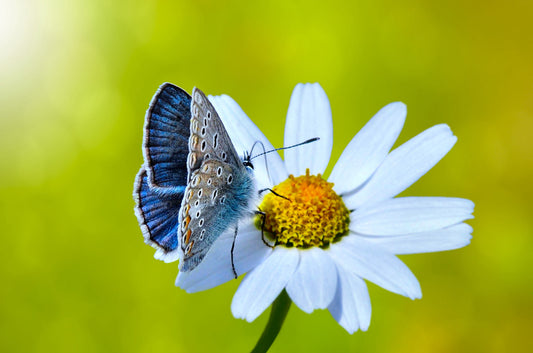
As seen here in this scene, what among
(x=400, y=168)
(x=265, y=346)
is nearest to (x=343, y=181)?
(x=400, y=168)

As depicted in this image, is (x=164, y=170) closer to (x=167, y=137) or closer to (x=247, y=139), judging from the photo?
(x=167, y=137)

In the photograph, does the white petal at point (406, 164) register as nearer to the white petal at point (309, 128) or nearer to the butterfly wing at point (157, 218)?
the white petal at point (309, 128)

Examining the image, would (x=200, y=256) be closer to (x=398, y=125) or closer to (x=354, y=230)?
(x=354, y=230)

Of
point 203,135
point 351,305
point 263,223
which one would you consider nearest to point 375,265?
point 351,305

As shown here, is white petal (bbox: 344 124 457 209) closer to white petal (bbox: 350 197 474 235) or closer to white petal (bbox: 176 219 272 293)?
white petal (bbox: 350 197 474 235)

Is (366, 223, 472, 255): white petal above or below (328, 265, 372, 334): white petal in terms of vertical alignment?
above

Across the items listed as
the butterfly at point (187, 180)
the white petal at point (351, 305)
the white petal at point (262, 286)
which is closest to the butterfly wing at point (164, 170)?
the butterfly at point (187, 180)

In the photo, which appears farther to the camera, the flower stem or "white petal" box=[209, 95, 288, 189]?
"white petal" box=[209, 95, 288, 189]

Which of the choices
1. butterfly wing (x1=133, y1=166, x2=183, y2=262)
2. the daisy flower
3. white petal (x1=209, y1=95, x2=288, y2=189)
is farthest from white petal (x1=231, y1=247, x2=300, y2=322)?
white petal (x1=209, y1=95, x2=288, y2=189)
